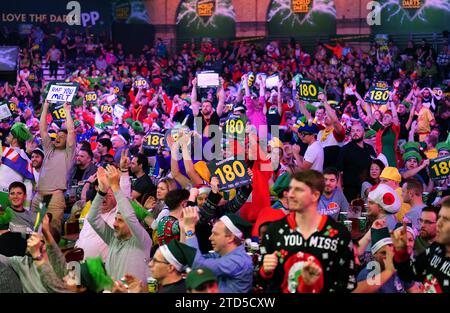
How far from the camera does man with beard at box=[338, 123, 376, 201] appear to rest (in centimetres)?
1174

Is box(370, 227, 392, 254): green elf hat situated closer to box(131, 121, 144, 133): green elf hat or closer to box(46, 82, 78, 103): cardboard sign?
box(46, 82, 78, 103): cardboard sign

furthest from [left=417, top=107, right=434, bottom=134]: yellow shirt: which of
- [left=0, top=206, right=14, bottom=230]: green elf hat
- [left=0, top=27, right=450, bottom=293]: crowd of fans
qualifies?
[left=0, top=206, right=14, bottom=230]: green elf hat

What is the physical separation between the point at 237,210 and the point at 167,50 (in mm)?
27196

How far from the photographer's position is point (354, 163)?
11773mm

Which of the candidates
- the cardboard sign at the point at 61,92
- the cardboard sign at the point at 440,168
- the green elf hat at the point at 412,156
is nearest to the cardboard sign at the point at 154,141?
the cardboard sign at the point at 61,92

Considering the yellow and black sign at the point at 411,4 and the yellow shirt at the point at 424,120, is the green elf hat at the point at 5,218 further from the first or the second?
the yellow and black sign at the point at 411,4

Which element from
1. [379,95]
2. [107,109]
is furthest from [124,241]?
[107,109]

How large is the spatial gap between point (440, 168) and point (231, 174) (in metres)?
3.08

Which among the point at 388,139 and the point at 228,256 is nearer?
the point at 228,256

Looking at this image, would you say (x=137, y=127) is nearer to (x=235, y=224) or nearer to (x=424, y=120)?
(x=424, y=120)

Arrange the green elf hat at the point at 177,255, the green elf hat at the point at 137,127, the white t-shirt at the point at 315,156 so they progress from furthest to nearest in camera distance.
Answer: the green elf hat at the point at 137,127 < the white t-shirt at the point at 315,156 < the green elf hat at the point at 177,255

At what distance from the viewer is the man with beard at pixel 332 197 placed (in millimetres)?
9195

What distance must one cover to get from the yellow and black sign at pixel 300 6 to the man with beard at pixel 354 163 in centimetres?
2375

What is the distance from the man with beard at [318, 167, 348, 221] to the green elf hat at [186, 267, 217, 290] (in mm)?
3509
